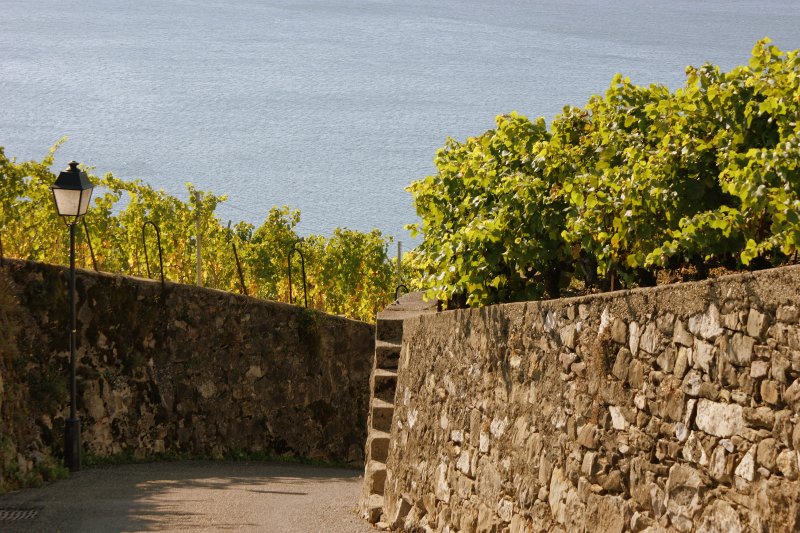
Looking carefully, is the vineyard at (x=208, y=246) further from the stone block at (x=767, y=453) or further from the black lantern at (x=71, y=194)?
the stone block at (x=767, y=453)

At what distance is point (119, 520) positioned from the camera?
10.5m

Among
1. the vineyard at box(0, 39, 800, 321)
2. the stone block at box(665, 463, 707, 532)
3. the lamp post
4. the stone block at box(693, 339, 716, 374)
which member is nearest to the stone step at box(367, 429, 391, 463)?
the vineyard at box(0, 39, 800, 321)

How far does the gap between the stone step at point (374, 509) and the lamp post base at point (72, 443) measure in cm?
492

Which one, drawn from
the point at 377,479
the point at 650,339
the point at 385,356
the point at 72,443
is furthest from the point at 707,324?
the point at 72,443

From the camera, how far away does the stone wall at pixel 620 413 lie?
4754mm

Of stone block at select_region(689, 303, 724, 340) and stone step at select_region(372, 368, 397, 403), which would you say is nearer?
stone block at select_region(689, 303, 724, 340)

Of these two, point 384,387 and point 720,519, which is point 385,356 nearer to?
point 384,387

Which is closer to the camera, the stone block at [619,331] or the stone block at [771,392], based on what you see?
the stone block at [771,392]

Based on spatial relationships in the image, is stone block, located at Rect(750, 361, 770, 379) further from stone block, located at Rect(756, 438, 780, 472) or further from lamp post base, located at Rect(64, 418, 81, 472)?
lamp post base, located at Rect(64, 418, 81, 472)

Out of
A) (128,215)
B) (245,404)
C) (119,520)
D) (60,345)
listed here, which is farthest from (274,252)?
(119,520)

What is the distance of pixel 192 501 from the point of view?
12.1 metres

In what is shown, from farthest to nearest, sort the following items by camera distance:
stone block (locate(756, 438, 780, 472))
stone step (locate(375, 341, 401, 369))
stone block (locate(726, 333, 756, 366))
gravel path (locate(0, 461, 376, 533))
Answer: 1. stone step (locate(375, 341, 401, 369))
2. gravel path (locate(0, 461, 376, 533))
3. stone block (locate(726, 333, 756, 366))
4. stone block (locate(756, 438, 780, 472))

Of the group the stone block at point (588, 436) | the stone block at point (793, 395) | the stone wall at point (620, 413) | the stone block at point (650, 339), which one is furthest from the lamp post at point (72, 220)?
the stone block at point (793, 395)

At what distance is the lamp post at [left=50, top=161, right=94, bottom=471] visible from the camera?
1385 cm
